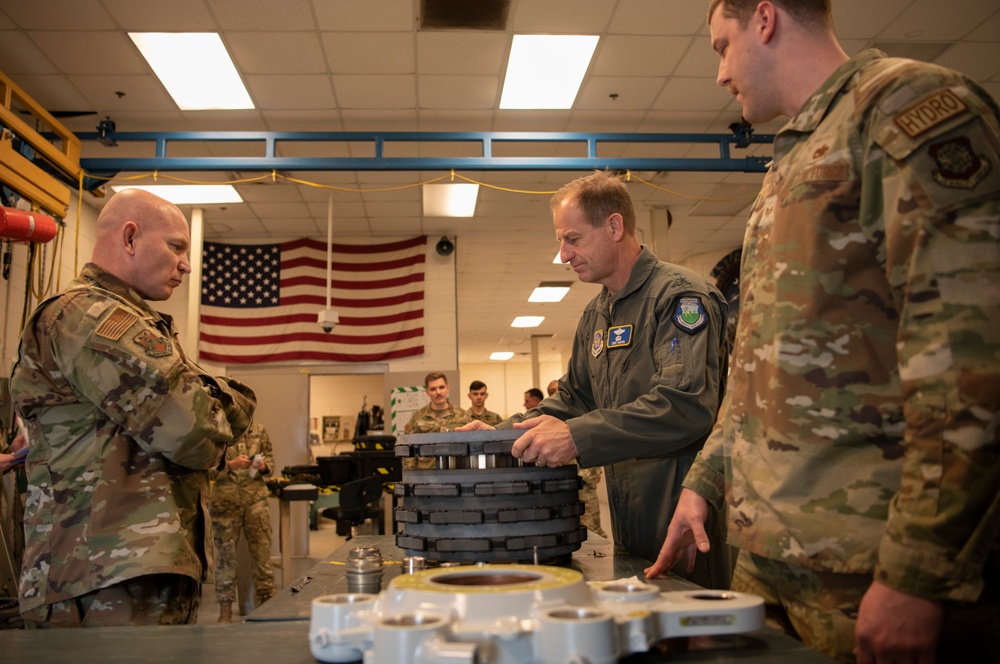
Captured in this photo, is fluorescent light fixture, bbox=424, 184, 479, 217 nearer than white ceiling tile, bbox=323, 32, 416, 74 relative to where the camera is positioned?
No

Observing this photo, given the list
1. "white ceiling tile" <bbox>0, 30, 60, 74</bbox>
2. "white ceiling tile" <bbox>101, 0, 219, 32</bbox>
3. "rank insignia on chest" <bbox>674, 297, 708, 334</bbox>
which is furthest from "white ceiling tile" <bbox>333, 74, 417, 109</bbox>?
"rank insignia on chest" <bbox>674, 297, 708, 334</bbox>

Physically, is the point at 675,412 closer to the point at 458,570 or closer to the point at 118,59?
the point at 458,570

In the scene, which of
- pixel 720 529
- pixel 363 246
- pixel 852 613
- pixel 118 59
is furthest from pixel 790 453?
pixel 363 246

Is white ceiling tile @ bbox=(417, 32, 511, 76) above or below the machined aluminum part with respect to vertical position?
above

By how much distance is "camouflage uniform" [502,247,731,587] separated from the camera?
4.98 ft

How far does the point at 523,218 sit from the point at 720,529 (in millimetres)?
6421

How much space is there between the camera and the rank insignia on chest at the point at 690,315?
1684mm

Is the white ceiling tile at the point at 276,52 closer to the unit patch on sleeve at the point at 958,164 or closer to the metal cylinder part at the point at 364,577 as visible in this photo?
the metal cylinder part at the point at 364,577

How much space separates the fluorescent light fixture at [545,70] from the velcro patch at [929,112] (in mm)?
3914

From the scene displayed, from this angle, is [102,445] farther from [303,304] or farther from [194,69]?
[303,304]

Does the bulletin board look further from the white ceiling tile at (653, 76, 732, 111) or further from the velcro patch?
the velcro patch

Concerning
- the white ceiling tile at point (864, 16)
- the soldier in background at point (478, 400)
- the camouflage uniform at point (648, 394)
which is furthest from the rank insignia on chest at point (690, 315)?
the soldier in background at point (478, 400)

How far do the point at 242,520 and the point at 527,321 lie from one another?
9.17m

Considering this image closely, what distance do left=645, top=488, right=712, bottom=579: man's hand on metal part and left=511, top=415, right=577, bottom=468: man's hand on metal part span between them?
0.23 metres
